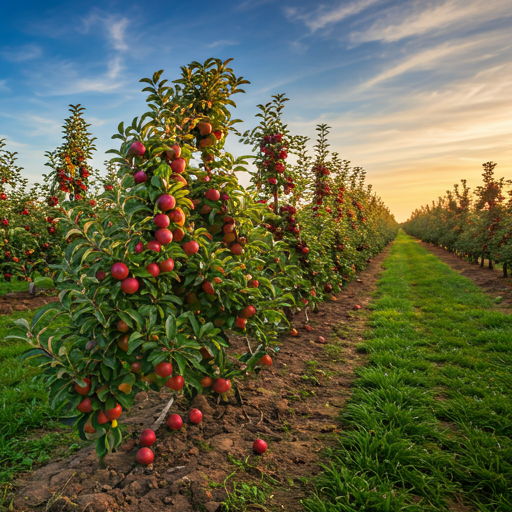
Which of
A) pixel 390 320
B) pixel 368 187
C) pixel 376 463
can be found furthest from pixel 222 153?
pixel 368 187

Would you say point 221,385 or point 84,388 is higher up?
point 84,388

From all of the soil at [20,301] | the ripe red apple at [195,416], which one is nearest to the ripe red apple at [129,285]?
the ripe red apple at [195,416]

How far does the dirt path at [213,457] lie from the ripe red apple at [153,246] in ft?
4.98

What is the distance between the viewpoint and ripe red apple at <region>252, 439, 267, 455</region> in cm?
252

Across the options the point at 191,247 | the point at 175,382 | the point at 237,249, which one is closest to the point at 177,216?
the point at 191,247

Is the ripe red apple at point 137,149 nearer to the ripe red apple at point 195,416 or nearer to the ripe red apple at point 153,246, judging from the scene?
the ripe red apple at point 153,246

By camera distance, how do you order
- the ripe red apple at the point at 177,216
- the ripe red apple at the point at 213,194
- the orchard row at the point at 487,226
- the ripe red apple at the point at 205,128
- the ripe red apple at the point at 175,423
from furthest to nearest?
the orchard row at the point at 487,226 < the ripe red apple at the point at 205,128 < the ripe red apple at the point at 213,194 < the ripe red apple at the point at 175,423 < the ripe red apple at the point at 177,216

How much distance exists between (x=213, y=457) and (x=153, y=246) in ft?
5.32

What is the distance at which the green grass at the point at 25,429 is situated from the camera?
245 centimetres

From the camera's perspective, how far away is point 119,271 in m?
2.05

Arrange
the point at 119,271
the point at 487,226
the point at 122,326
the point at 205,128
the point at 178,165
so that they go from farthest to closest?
the point at 487,226
the point at 205,128
the point at 178,165
the point at 122,326
the point at 119,271

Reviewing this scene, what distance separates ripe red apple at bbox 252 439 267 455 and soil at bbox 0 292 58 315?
603cm

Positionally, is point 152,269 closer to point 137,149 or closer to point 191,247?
point 191,247

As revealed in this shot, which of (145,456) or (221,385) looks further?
(221,385)
